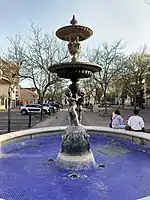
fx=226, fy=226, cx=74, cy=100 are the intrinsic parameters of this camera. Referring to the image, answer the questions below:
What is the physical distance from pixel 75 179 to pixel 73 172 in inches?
21.6

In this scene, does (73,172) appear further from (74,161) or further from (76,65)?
(76,65)

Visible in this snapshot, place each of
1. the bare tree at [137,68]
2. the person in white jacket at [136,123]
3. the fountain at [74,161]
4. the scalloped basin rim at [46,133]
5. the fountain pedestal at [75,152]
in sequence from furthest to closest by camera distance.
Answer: the bare tree at [137,68]
the person in white jacket at [136,123]
the scalloped basin rim at [46,133]
the fountain pedestal at [75,152]
the fountain at [74,161]

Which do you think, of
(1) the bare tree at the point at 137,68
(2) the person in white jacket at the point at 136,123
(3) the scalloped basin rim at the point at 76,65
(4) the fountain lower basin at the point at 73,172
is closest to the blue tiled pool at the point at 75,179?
(4) the fountain lower basin at the point at 73,172

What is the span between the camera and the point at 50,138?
997 cm

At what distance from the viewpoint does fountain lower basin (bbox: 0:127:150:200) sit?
4539mm

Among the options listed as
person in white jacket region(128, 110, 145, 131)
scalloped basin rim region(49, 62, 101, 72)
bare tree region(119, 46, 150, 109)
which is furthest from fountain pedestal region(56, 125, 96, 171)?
bare tree region(119, 46, 150, 109)

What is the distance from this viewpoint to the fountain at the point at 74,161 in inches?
182

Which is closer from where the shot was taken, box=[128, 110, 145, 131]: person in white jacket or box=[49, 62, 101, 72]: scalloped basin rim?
box=[49, 62, 101, 72]: scalloped basin rim

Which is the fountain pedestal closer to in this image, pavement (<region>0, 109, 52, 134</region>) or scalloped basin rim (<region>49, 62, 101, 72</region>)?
scalloped basin rim (<region>49, 62, 101, 72</region>)

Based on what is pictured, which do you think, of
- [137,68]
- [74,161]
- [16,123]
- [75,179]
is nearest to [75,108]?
[74,161]

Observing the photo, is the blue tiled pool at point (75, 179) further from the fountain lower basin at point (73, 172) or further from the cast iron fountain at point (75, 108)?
the cast iron fountain at point (75, 108)

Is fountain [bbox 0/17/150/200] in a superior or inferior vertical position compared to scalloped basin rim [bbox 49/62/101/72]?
inferior

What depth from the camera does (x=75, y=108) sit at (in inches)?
278

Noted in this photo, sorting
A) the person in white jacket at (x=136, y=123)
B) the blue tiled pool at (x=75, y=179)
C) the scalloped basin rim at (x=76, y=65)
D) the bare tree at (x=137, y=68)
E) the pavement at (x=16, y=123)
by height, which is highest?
the bare tree at (x=137, y=68)
